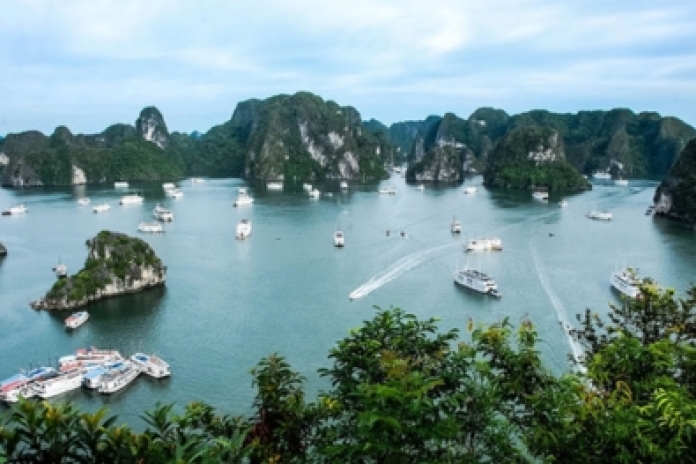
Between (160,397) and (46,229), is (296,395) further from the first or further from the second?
(46,229)

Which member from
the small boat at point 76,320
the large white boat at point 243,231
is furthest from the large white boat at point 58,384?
the large white boat at point 243,231

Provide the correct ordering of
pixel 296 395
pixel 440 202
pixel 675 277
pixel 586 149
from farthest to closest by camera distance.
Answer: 1. pixel 586 149
2. pixel 440 202
3. pixel 675 277
4. pixel 296 395

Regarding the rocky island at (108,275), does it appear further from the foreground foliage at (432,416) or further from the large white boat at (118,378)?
the foreground foliage at (432,416)

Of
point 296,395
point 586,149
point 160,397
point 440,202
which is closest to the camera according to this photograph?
point 296,395

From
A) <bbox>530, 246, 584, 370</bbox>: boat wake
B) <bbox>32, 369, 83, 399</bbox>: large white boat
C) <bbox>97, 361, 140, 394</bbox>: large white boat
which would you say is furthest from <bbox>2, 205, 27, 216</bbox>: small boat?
<bbox>530, 246, 584, 370</bbox>: boat wake

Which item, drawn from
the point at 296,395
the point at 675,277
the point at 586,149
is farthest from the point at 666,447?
the point at 586,149

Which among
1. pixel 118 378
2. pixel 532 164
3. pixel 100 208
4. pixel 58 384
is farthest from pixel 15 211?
pixel 532 164

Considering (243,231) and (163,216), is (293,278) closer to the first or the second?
(243,231)
